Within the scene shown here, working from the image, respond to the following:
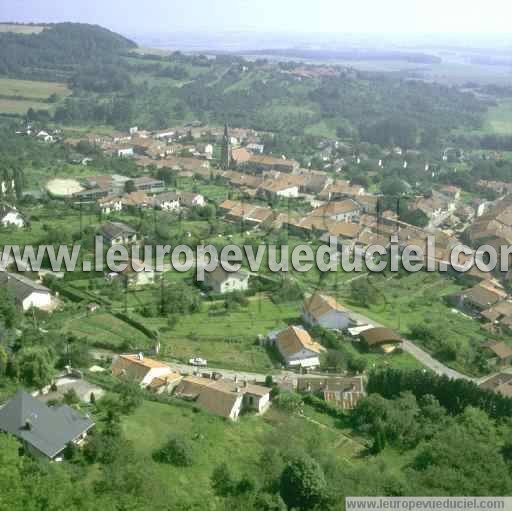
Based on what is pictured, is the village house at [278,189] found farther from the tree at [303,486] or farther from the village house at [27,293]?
the tree at [303,486]

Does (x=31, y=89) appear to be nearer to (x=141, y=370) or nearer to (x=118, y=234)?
(x=118, y=234)

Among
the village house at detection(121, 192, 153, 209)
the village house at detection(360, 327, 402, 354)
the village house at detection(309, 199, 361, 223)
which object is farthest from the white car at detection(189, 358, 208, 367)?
the village house at detection(309, 199, 361, 223)

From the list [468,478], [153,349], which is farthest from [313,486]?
[153,349]

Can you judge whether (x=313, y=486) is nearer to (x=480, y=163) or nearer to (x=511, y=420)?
(x=511, y=420)

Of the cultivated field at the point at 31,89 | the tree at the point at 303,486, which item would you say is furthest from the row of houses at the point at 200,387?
the cultivated field at the point at 31,89

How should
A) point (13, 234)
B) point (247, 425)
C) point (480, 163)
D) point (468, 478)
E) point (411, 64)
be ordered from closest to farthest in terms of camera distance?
point (468, 478), point (247, 425), point (13, 234), point (480, 163), point (411, 64)
